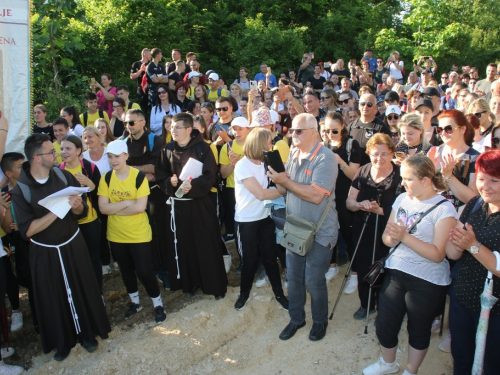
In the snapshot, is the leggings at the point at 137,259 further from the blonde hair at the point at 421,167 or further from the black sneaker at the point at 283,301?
the blonde hair at the point at 421,167

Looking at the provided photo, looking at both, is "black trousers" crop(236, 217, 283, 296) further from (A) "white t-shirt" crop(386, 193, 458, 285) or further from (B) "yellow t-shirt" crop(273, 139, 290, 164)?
(A) "white t-shirt" crop(386, 193, 458, 285)

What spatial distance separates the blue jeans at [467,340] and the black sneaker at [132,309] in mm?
3625

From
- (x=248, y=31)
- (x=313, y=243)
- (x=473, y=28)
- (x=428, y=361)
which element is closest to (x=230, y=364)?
(x=313, y=243)

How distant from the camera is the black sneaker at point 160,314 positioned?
5.14 m

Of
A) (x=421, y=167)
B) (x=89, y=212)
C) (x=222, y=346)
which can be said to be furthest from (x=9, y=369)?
(x=421, y=167)

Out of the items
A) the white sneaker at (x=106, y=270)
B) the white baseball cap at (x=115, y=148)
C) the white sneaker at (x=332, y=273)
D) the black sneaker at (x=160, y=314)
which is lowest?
the white sneaker at (x=106, y=270)

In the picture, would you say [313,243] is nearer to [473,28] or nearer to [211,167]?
[211,167]

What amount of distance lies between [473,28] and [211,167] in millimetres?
23748

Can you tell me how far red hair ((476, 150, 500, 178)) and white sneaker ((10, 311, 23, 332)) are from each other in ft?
17.2

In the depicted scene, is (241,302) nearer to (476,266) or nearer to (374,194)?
(374,194)

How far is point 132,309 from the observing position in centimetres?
540

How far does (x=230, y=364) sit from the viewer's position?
460 centimetres

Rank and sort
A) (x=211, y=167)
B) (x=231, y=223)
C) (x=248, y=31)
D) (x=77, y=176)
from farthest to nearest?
(x=248, y=31), (x=231, y=223), (x=211, y=167), (x=77, y=176)

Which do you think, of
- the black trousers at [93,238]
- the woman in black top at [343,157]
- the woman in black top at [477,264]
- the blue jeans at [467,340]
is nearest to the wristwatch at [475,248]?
the woman in black top at [477,264]
